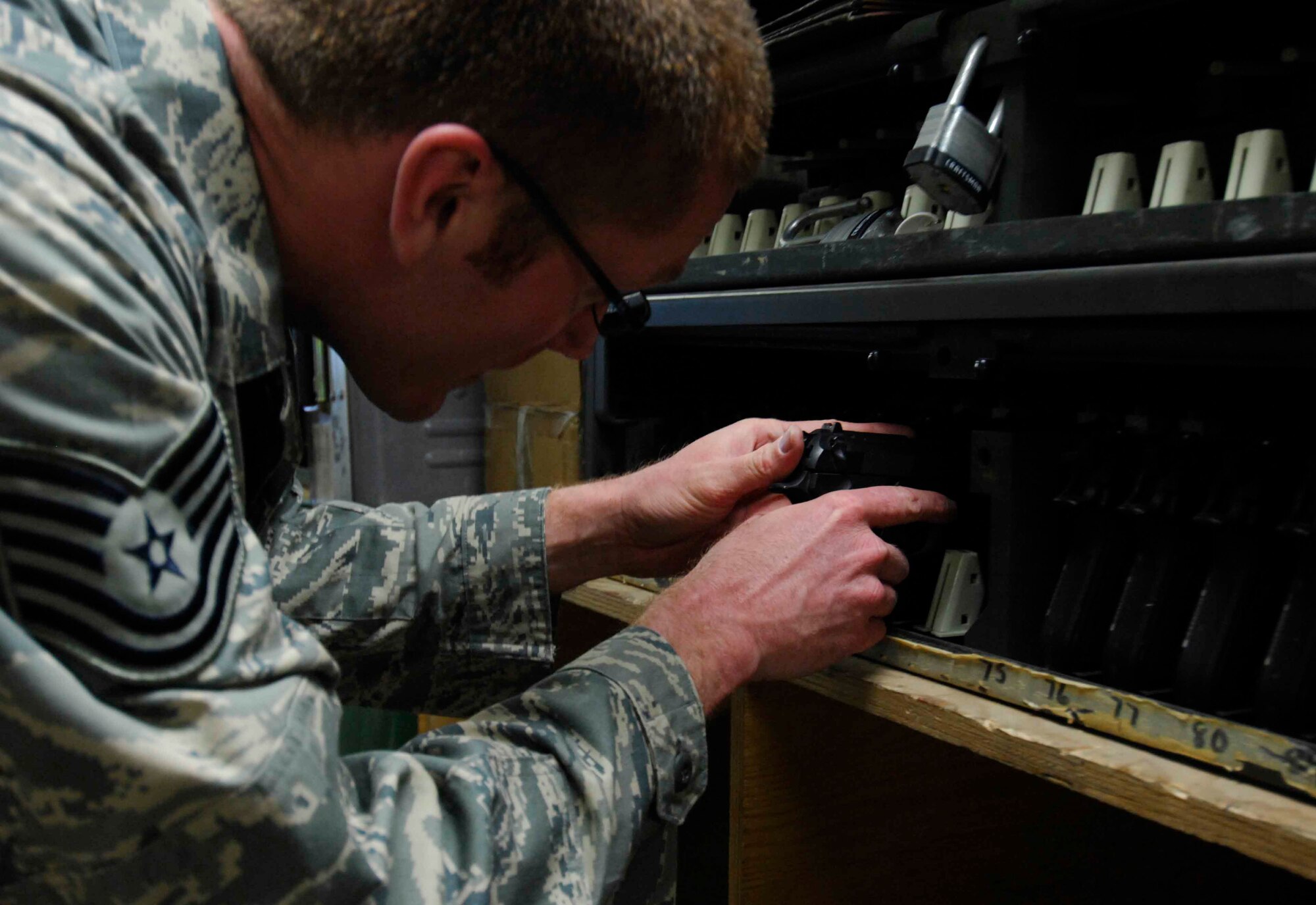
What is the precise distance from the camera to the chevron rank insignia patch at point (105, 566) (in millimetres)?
400

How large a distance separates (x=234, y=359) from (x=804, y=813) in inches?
23.4

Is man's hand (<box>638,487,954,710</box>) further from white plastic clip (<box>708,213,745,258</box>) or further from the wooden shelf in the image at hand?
white plastic clip (<box>708,213,745,258</box>)

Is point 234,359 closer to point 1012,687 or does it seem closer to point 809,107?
Answer: point 1012,687

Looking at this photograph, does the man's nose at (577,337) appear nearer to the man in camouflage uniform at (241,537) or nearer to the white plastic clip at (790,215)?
the man in camouflage uniform at (241,537)

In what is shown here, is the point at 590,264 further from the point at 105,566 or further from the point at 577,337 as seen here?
the point at 105,566

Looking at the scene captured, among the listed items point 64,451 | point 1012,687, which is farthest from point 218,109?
point 1012,687

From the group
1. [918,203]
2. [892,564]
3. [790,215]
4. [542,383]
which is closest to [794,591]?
[892,564]

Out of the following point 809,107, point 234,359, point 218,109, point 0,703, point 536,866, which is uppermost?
point 809,107


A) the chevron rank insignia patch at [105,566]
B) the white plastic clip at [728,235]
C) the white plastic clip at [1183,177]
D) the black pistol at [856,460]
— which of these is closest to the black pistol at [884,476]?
the black pistol at [856,460]

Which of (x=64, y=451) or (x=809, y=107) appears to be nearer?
(x=64, y=451)

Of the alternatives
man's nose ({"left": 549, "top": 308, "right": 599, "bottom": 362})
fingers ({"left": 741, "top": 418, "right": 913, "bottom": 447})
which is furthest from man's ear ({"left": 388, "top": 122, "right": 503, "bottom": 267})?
fingers ({"left": 741, "top": 418, "right": 913, "bottom": 447})

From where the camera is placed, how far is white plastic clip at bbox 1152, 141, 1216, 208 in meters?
0.69

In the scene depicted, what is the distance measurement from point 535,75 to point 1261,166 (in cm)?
43

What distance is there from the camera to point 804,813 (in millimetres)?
911
